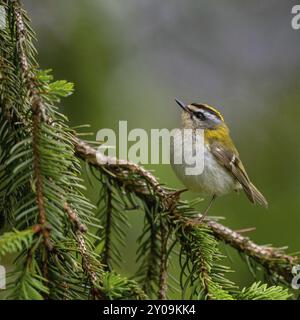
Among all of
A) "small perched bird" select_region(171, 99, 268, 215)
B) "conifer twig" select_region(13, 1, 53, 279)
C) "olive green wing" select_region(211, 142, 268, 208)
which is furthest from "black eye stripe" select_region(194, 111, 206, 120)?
"conifer twig" select_region(13, 1, 53, 279)

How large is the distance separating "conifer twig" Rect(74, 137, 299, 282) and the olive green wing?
0.60m

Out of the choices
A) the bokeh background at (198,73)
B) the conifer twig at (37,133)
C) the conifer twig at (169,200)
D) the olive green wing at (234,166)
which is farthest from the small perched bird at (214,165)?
the conifer twig at (37,133)

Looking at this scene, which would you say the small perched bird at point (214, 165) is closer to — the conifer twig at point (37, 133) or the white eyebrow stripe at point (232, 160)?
the white eyebrow stripe at point (232, 160)

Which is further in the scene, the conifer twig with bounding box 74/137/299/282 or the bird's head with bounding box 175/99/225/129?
the bird's head with bounding box 175/99/225/129

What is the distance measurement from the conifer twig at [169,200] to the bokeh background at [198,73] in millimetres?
77

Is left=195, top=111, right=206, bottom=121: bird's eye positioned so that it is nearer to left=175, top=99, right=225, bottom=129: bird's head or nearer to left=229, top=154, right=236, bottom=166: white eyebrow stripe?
left=175, top=99, right=225, bottom=129: bird's head

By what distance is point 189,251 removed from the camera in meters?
1.69

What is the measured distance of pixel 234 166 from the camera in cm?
270

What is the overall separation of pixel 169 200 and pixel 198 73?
2251mm

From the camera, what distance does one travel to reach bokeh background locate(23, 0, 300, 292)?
109 inches

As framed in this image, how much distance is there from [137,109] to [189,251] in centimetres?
146

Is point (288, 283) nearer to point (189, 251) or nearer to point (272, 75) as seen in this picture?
point (189, 251)

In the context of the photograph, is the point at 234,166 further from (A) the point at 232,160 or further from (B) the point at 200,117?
(B) the point at 200,117
